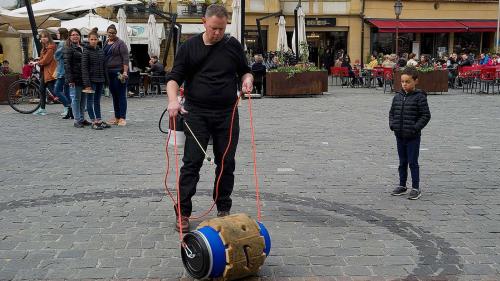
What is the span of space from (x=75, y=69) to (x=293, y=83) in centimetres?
912

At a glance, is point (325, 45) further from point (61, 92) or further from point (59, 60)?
point (59, 60)

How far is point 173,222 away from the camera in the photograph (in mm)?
5141

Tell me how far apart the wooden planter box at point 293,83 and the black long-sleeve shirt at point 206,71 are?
44.4 ft

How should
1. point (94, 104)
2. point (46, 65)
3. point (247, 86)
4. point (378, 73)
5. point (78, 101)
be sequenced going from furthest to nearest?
point (378, 73)
point (46, 65)
point (94, 104)
point (78, 101)
point (247, 86)

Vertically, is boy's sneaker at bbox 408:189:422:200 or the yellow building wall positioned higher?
the yellow building wall

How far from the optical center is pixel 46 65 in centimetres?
1299

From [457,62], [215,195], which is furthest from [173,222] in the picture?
[457,62]

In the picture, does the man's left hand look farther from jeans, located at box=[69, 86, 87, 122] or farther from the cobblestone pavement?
jeans, located at box=[69, 86, 87, 122]

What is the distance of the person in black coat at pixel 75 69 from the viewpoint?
34.8 ft

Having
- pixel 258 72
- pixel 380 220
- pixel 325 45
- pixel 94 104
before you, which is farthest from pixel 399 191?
pixel 325 45

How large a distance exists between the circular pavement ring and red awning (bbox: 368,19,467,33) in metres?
28.5

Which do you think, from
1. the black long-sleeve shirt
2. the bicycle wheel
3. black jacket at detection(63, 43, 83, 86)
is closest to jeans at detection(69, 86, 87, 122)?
black jacket at detection(63, 43, 83, 86)

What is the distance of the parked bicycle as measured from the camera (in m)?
14.0

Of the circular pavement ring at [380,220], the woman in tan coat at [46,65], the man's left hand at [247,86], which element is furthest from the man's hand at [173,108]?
the woman in tan coat at [46,65]
